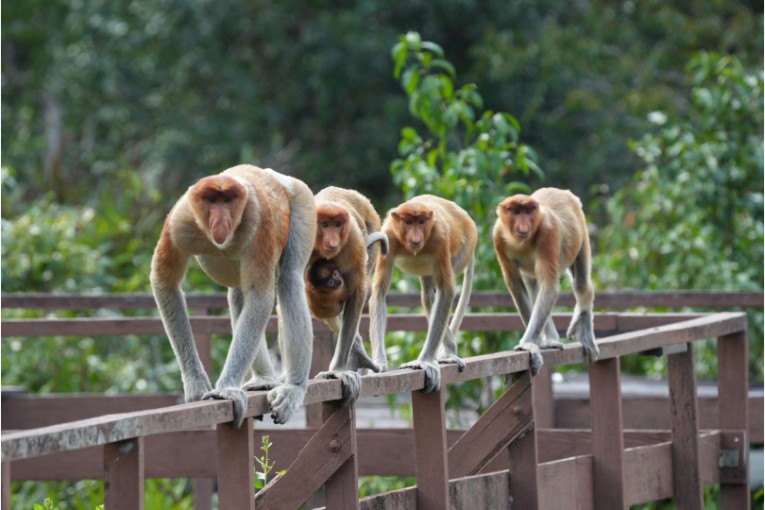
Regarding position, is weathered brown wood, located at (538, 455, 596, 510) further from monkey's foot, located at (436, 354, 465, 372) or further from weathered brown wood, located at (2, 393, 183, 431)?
weathered brown wood, located at (2, 393, 183, 431)

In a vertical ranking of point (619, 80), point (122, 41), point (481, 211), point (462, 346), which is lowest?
point (462, 346)

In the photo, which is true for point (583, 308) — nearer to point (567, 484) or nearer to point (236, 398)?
point (567, 484)

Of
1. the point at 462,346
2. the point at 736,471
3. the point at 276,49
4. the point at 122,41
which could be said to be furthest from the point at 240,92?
the point at 736,471

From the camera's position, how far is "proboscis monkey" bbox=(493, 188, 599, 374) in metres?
4.62

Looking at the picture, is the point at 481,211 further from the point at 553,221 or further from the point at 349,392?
the point at 349,392

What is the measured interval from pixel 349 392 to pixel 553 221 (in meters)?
1.57

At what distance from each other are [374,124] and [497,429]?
10.1m

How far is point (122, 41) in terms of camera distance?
1622 centimetres

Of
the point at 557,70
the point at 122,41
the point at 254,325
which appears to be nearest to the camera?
the point at 254,325

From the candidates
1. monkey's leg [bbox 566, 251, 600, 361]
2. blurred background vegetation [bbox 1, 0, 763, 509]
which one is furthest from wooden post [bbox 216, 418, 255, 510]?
blurred background vegetation [bbox 1, 0, 763, 509]

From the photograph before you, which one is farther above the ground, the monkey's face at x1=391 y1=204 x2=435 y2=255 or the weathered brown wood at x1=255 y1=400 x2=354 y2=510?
the monkey's face at x1=391 y1=204 x2=435 y2=255

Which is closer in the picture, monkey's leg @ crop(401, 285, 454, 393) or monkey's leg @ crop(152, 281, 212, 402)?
monkey's leg @ crop(152, 281, 212, 402)

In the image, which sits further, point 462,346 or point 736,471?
point 462,346

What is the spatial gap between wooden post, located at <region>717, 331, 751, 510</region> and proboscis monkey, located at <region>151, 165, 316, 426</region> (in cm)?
284
